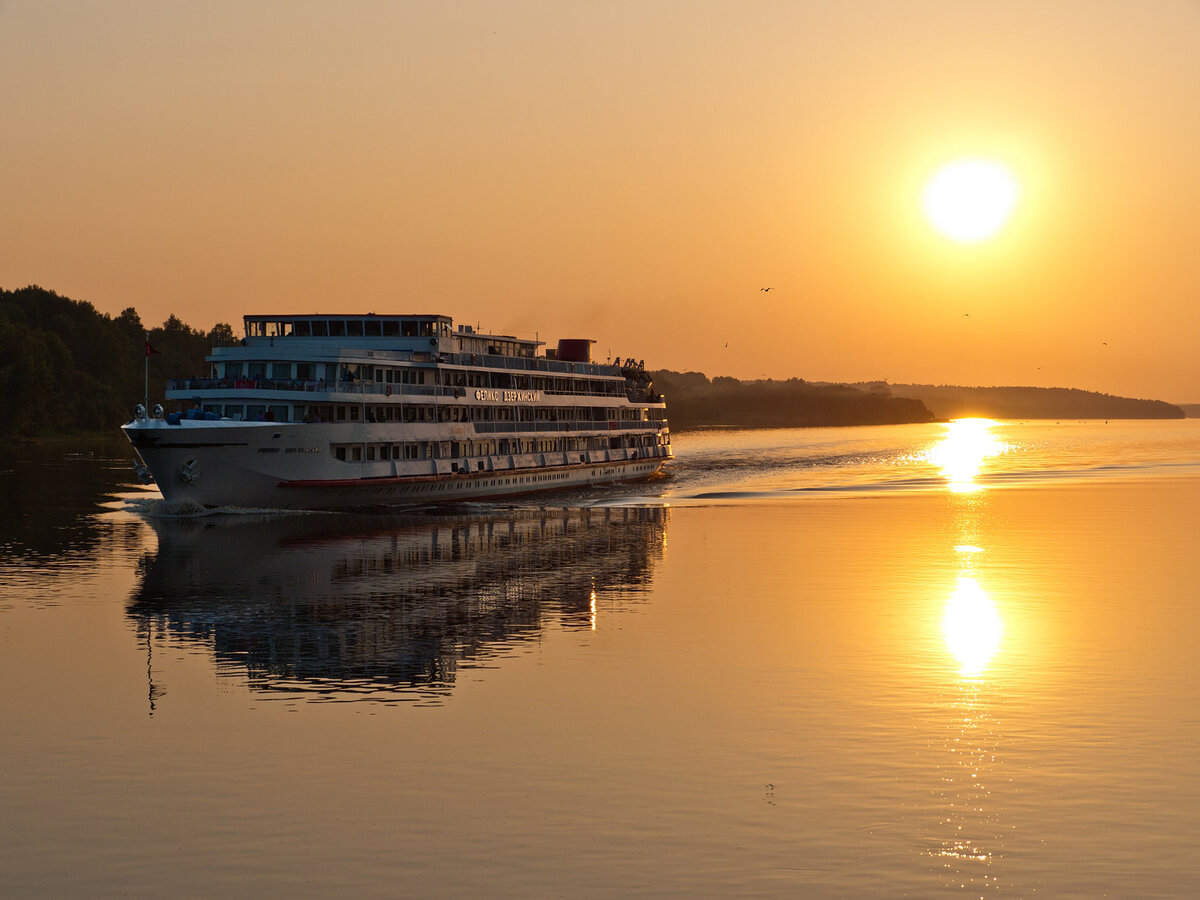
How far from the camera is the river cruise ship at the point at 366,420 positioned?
7275 centimetres

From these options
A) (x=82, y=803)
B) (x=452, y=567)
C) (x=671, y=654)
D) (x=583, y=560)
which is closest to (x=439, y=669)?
(x=671, y=654)

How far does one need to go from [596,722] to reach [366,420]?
2072 inches

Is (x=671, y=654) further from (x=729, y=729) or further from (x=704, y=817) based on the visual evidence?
(x=704, y=817)

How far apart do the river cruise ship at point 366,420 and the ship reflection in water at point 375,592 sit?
2.54 m

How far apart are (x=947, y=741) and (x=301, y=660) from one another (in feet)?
53.3

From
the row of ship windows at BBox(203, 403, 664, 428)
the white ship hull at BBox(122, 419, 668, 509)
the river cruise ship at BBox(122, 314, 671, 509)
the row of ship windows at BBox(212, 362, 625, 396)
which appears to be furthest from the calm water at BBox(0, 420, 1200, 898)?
the row of ship windows at BBox(212, 362, 625, 396)

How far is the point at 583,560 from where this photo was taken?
5912 centimetres

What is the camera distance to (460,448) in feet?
288

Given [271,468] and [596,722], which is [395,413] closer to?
[271,468]

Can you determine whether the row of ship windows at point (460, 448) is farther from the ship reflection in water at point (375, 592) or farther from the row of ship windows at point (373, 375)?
the ship reflection in water at point (375, 592)

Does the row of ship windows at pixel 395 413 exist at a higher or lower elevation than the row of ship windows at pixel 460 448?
higher

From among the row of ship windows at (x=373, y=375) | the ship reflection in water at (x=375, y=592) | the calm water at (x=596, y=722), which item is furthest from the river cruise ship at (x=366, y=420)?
the calm water at (x=596, y=722)

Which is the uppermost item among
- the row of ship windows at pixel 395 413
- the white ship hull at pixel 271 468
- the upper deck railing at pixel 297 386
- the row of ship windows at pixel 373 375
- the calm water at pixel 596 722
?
the row of ship windows at pixel 373 375

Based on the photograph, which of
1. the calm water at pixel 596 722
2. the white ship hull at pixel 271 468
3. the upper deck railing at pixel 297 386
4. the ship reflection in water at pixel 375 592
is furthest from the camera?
the upper deck railing at pixel 297 386
